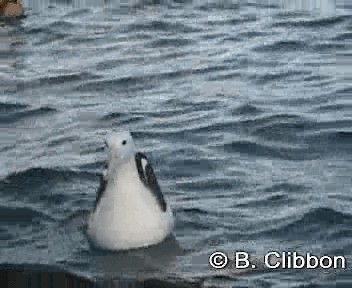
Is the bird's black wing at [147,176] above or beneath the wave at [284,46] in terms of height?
above

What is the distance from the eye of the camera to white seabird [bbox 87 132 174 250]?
29.7ft

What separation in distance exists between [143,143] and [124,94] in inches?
93.8

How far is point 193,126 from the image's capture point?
12.7 metres

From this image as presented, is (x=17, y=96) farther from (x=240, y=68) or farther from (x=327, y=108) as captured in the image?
(x=327, y=108)

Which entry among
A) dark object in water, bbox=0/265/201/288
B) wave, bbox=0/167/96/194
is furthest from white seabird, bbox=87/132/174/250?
wave, bbox=0/167/96/194

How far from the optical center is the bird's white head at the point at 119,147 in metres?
8.92

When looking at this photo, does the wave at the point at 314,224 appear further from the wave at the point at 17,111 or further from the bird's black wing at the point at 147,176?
the wave at the point at 17,111

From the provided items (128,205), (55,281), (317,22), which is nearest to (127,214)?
(128,205)

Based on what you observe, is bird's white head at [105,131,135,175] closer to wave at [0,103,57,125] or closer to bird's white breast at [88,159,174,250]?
bird's white breast at [88,159,174,250]

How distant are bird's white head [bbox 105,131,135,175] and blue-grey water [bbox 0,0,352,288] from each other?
2.61 feet

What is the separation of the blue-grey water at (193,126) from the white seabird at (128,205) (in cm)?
13

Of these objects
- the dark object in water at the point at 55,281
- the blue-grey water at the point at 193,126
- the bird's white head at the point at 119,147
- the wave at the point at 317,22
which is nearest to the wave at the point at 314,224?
the blue-grey water at the point at 193,126

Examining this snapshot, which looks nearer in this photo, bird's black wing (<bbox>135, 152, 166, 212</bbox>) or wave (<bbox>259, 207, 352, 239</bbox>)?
bird's black wing (<bbox>135, 152, 166, 212</bbox>)

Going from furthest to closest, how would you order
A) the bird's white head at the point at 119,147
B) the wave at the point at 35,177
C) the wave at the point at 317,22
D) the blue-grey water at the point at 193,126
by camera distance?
the wave at the point at 317,22 → the wave at the point at 35,177 → the blue-grey water at the point at 193,126 → the bird's white head at the point at 119,147
